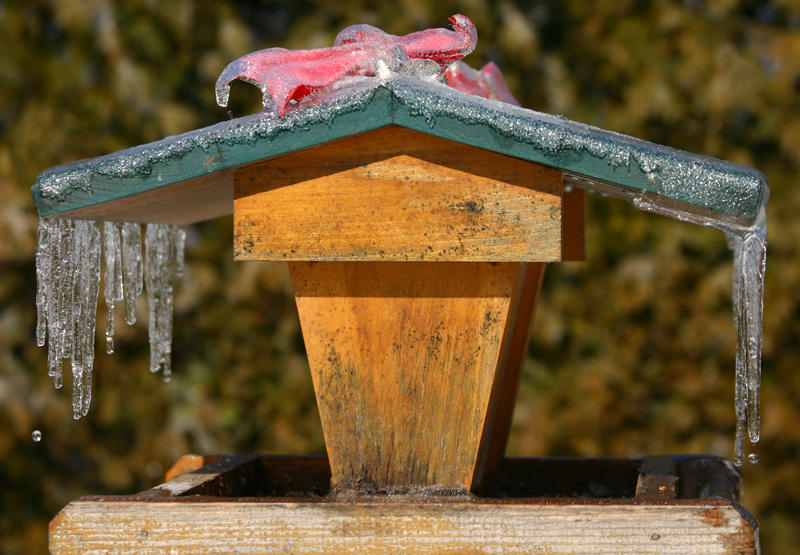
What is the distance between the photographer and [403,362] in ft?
5.15

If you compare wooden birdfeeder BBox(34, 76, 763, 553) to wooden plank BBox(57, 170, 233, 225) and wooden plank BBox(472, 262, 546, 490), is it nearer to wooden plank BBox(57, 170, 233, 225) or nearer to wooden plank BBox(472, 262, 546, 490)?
wooden plank BBox(57, 170, 233, 225)

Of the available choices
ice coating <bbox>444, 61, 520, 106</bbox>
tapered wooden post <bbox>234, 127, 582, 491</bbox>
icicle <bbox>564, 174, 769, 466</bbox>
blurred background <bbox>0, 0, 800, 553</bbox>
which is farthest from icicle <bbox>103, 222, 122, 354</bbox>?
blurred background <bbox>0, 0, 800, 553</bbox>

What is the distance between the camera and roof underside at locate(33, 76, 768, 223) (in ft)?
4.49

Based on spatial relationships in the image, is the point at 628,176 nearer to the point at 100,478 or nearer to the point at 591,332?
the point at 591,332

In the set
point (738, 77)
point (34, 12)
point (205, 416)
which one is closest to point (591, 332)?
point (738, 77)

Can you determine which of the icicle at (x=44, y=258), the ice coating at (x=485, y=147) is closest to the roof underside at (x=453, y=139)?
the ice coating at (x=485, y=147)

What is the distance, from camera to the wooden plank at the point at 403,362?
154 cm

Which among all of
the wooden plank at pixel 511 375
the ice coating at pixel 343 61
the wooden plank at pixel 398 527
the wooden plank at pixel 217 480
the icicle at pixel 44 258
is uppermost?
the ice coating at pixel 343 61

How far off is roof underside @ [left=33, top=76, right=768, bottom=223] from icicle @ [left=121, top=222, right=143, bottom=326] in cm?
48

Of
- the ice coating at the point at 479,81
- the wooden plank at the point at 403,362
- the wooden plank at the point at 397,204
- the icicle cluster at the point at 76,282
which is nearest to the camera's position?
the wooden plank at the point at 397,204

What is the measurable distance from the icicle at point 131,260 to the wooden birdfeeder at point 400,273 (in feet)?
0.81

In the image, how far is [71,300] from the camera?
1747 mm

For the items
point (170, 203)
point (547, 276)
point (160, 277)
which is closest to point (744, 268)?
point (170, 203)

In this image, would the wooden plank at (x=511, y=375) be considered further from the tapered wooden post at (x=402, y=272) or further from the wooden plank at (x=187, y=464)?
the wooden plank at (x=187, y=464)
